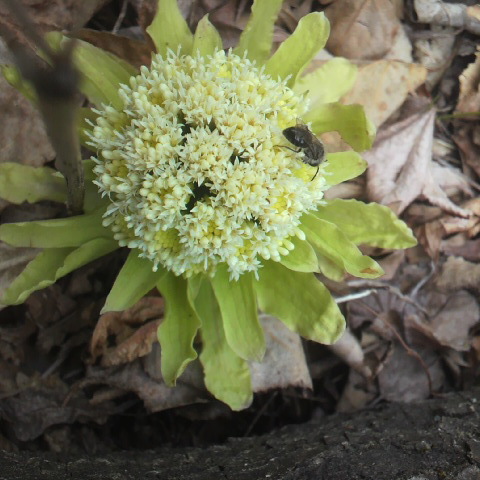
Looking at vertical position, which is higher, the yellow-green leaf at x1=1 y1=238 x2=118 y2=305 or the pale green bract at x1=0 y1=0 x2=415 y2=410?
the pale green bract at x1=0 y1=0 x2=415 y2=410

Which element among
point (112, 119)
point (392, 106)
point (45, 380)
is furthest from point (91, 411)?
point (392, 106)

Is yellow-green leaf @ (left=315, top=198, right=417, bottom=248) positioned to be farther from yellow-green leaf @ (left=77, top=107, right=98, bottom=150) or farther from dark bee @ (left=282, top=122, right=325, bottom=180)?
yellow-green leaf @ (left=77, top=107, right=98, bottom=150)

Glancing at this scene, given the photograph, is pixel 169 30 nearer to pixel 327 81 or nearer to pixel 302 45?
pixel 302 45

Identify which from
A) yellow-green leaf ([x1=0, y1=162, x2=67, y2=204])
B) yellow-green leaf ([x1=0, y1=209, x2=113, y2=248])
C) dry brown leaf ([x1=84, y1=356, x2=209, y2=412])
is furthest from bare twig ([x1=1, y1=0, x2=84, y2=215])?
dry brown leaf ([x1=84, y1=356, x2=209, y2=412])

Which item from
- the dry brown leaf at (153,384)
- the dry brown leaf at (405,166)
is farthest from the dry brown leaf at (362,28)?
the dry brown leaf at (153,384)

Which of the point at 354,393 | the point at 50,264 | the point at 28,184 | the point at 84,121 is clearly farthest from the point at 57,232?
the point at 354,393

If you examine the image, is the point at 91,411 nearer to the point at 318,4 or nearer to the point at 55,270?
the point at 55,270
